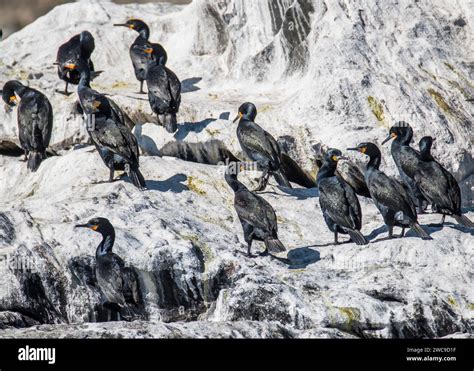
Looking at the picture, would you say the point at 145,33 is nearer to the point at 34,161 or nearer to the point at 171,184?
the point at 34,161

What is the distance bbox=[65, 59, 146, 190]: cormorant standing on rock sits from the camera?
20.4 metres

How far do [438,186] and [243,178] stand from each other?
3.38m

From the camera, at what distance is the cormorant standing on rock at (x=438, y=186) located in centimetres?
1973

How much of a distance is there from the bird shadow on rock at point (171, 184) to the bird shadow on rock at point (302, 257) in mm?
2296

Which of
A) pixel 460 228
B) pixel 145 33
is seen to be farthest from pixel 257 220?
pixel 145 33

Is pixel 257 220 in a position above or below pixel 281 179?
below

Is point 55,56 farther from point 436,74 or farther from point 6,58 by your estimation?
point 436,74

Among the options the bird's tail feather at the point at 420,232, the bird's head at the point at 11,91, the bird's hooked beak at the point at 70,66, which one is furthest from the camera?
the bird's hooked beak at the point at 70,66

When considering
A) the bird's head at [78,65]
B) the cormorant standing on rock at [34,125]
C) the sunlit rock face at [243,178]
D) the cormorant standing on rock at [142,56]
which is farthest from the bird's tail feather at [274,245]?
the cormorant standing on rock at [142,56]

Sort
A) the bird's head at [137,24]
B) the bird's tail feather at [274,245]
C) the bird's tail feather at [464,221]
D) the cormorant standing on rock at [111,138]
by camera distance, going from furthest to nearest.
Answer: the bird's head at [137,24] → the cormorant standing on rock at [111,138] → the bird's tail feather at [464,221] → the bird's tail feather at [274,245]

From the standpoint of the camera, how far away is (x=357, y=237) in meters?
19.1

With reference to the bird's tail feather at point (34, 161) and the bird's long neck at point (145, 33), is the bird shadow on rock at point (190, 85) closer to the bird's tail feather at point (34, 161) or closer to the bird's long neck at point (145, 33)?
the bird's long neck at point (145, 33)

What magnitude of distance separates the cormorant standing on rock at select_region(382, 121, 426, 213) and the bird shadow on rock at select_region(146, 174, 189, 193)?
10.4ft
